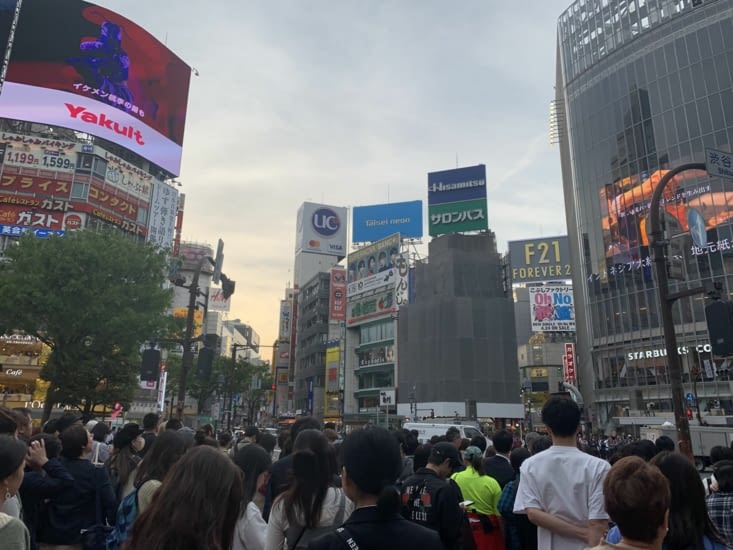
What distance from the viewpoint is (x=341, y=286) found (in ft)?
236

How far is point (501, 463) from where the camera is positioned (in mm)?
6727

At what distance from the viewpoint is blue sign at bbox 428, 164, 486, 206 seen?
5459cm

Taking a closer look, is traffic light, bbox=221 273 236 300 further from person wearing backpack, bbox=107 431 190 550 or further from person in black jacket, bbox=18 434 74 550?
person wearing backpack, bbox=107 431 190 550

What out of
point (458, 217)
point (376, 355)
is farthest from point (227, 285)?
point (376, 355)

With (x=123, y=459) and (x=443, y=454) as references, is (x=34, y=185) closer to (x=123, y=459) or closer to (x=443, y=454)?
(x=123, y=459)

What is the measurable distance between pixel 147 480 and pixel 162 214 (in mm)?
55488

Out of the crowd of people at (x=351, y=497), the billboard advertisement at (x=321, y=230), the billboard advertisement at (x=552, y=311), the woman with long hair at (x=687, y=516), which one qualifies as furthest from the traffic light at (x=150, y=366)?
the billboard advertisement at (x=321, y=230)

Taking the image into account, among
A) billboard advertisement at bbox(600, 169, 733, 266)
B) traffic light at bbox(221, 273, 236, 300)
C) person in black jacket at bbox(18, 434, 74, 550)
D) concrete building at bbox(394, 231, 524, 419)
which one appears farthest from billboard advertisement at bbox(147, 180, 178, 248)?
person in black jacket at bbox(18, 434, 74, 550)

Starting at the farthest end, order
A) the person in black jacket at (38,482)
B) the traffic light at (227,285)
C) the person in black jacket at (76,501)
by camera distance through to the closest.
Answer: the traffic light at (227,285) < the person in black jacket at (76,501) < the person in black jacket at (38,482)

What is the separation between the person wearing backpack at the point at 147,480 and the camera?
4.02 m

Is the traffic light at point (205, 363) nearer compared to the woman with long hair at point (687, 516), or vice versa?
the woman with long hair at point (687, 516)

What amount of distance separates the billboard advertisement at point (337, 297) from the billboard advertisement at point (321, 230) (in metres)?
24.1

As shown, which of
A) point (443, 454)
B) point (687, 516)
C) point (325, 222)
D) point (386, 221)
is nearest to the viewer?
point (687, 516)

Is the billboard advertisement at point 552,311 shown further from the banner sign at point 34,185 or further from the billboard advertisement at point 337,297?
the banner sign at point 34,185
